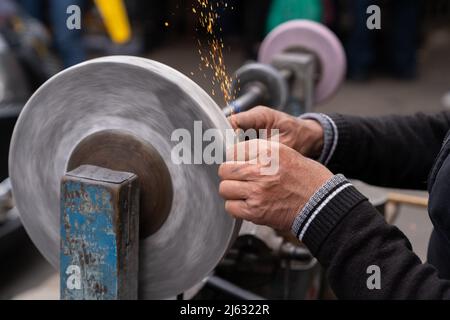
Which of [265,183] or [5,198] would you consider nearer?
[265,183]

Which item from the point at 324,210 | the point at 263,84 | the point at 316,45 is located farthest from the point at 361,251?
the point at 316,45

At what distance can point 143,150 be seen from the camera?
104cm

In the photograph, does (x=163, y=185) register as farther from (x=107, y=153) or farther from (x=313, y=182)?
(x=313, y=182)

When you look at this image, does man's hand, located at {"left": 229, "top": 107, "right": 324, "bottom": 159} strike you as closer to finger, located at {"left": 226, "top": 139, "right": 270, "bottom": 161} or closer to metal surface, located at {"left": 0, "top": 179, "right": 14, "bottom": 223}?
finger, located at {"left": 226, "top": 139, "right": 270, "bottom": 161}

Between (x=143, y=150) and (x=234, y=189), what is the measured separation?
17 cm

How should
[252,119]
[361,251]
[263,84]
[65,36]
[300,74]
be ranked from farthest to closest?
[65,36] → [300,74] → [263,84] → [252,119] → [361,251]

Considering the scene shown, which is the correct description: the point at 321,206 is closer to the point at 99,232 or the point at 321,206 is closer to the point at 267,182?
the point at 267,182

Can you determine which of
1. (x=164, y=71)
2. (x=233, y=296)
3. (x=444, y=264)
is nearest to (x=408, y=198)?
(x=233, y=296)

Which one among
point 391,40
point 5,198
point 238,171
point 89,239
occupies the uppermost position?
point 238,171

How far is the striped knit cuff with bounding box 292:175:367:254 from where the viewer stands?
98 centimetres

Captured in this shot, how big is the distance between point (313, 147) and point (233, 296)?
497 millimetres

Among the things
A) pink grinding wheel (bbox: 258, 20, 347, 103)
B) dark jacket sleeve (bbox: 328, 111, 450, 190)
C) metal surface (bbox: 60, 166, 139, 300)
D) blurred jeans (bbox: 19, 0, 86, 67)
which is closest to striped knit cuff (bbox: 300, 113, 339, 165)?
dark jacket sleeve (bbox: 328, 111, 450, 190)

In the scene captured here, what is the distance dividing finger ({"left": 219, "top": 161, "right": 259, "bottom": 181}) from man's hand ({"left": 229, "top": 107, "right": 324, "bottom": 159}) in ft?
1.19

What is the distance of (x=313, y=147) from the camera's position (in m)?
1.45
